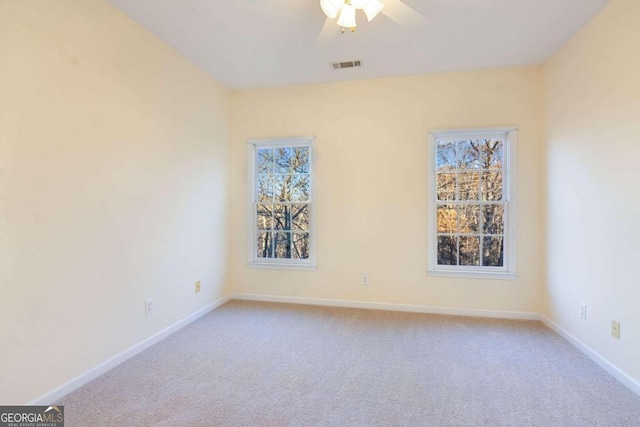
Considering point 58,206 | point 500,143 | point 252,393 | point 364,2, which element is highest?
point 364,2

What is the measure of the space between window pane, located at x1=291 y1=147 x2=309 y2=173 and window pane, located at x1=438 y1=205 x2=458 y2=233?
5.72ft

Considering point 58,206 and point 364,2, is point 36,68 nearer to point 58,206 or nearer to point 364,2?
point 58,206

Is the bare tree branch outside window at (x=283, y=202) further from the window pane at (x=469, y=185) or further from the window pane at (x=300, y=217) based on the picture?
the window pane at (x=469, y=185)

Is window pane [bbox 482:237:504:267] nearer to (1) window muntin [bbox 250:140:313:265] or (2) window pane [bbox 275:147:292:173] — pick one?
(1) window muntin [bbox 250:140:313:265]

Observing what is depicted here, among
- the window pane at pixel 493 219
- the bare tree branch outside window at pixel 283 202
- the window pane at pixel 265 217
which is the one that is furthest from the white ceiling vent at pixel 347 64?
the window pane at pixel 493 219

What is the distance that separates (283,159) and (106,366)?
285 centimetres

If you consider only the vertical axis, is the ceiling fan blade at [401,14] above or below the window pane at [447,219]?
above

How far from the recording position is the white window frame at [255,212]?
13.3 ft

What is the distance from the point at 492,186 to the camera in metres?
3.63

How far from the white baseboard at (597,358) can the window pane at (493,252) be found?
2.40ft

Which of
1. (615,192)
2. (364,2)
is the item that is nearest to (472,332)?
(615,192)

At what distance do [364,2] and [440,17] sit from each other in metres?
0.78

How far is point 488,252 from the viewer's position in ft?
12.0

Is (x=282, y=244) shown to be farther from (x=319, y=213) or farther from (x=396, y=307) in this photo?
(x=396, y=307)
